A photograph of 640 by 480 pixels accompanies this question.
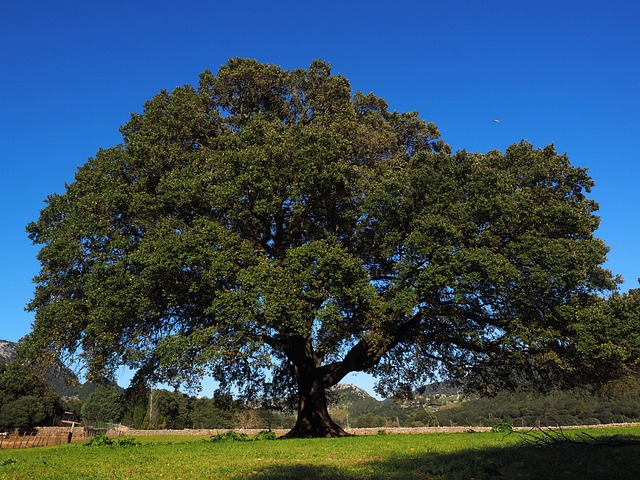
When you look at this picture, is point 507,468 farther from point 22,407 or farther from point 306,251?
point 22,407

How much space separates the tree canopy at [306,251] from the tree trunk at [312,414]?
0.32 ft

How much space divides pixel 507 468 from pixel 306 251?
38.9 feet

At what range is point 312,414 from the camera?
81.6 feet

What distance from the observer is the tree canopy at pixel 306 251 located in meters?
19.2

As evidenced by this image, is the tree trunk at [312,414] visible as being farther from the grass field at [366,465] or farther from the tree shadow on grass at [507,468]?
the tree shadow on grass at [507,468]

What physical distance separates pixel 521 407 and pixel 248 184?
64.3 metres

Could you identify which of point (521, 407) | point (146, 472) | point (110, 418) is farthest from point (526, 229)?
point (110, 418)

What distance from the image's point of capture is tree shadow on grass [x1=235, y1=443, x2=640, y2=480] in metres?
7.99

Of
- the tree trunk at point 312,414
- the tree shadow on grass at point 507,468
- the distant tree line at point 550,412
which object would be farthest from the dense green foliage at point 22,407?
the tree shadow on grass at point 507,468

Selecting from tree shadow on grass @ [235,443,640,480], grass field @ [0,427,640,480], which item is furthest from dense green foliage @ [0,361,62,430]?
tree shadow on grass @ [235,443,640,480]

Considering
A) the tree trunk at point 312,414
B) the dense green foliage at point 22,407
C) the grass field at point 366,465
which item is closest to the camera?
the grass field at point 366,465

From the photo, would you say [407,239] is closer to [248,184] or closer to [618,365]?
[248,184]

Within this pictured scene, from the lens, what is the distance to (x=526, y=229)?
2064cm

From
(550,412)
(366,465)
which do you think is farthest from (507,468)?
(550,412)
